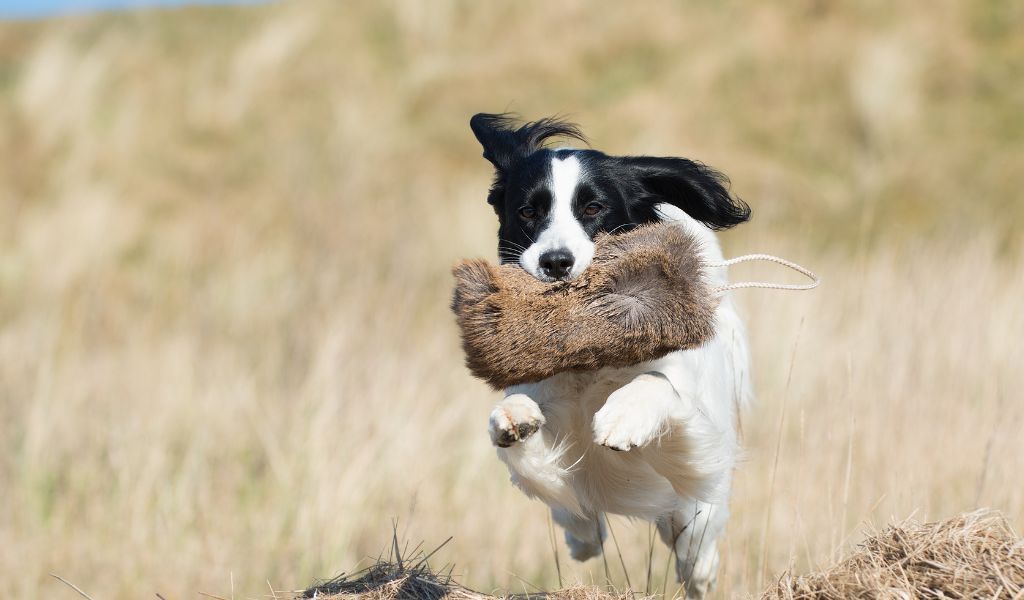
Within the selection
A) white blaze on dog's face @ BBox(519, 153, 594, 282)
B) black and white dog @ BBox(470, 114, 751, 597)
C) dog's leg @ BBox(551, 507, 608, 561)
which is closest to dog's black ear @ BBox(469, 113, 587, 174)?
black and white dog @ BBox(470, 114, 751, 597)

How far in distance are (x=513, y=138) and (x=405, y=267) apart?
6.35 m

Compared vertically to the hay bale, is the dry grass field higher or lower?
higher

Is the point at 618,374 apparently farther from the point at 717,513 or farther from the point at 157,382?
the point at 157,382

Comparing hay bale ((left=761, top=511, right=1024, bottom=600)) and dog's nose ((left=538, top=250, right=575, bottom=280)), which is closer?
hay bale ((left=761, top=511, right=1024, bottom=600))

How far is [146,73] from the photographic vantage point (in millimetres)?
14266

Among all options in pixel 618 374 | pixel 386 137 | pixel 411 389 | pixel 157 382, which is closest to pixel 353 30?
pixel 386 137

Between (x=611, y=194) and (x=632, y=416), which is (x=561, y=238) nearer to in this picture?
(x=611, y=194)

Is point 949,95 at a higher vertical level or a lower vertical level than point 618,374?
higher

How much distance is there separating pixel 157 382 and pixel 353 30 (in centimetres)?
764

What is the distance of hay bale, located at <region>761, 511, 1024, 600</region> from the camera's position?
2623mm

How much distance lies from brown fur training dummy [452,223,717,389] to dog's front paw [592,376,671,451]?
10cm

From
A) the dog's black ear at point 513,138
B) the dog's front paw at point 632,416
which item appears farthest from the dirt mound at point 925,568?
the dog's black ear at point 513,138

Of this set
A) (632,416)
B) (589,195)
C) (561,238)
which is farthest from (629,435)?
(589,195)

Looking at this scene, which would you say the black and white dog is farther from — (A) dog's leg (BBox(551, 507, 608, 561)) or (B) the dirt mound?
(B) the dirt mound
